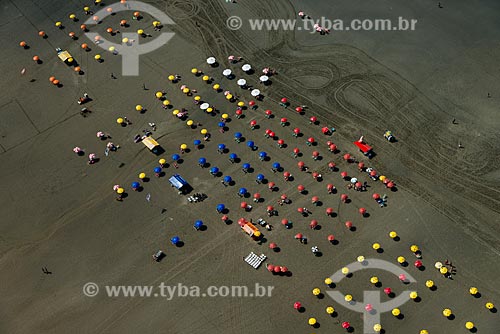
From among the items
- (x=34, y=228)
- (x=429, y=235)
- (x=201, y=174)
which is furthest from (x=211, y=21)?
(x=429, y=235)

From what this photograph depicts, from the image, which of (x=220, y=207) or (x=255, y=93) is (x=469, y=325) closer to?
(x=220, y=207)

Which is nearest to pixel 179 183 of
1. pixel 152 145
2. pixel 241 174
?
pixel 152 145

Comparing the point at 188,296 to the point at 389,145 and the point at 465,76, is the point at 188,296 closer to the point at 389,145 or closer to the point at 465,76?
the point at 389,145

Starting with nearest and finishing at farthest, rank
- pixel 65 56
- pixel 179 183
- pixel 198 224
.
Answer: pixel 198 224 < pixel 179 183 < pixel 65 56

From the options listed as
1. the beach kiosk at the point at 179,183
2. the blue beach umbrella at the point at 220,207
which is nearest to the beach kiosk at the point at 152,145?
the beach kiosk at the point at 179,183

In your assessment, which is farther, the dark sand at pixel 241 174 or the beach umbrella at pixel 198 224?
the beach umbrella at pixel 198 224

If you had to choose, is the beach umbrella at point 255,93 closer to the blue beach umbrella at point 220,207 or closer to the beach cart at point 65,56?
the blue beach umbrella at point 220,207
